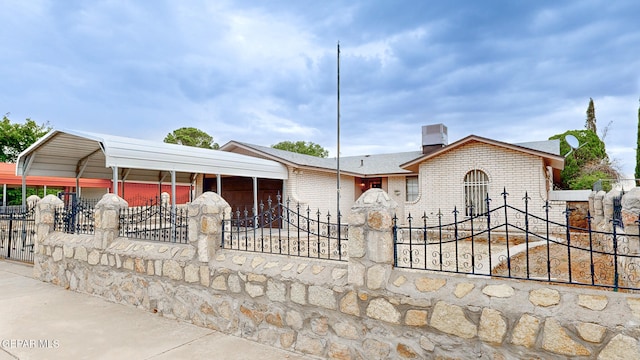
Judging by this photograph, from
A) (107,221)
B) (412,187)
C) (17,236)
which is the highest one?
(412,187)

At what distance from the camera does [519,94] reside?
17.3m

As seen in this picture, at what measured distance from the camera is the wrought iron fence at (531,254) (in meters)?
2.81

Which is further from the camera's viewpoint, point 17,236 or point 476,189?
point 476,189

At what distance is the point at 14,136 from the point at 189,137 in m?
15.0

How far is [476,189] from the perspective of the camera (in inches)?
535

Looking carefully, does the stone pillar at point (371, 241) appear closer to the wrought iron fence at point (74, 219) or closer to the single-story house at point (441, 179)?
the wrought iron fence at point (74, 219)

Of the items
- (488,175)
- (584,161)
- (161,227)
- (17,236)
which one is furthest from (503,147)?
(17,236)

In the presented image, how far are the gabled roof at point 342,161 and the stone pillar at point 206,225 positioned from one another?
10.2m

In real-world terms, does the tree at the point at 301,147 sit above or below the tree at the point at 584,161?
above

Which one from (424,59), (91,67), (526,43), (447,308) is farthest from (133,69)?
(447,308)

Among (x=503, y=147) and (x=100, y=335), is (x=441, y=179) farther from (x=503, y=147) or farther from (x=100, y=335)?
(x=100, y=335)

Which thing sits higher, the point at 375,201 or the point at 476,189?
the point at 476,189

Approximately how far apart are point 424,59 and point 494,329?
13.4 meters

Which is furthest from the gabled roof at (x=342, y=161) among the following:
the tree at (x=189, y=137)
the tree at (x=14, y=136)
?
the tree at (x=189, y=137)
